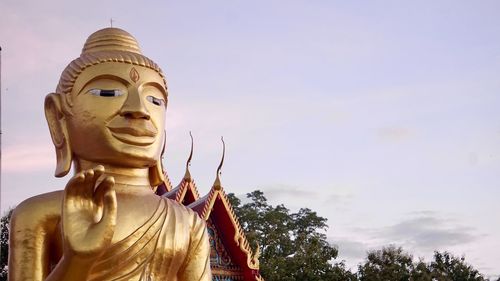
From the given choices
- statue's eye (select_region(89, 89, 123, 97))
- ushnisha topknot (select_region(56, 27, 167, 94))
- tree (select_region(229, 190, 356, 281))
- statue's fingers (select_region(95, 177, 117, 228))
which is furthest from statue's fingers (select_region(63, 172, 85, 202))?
tree (select_region(229, 190, 356, 281))

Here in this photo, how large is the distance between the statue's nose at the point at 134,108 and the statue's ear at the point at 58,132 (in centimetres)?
52

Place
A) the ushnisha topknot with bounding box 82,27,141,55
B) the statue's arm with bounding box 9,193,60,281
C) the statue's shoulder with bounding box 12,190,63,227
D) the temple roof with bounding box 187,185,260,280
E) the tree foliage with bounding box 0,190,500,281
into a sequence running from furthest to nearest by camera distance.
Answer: the tree foliage with bounding box 0,190,500,281 < the temple roof with bounding box 187,185,260,280 < the ushnisha topknot with bounding box 82,27,141,55 < the statue's shoulder with bounding box 12,190,63,227 < the statue's arm with bounding box 9,193,60,281

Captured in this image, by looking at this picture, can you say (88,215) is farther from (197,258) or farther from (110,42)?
(110,42)

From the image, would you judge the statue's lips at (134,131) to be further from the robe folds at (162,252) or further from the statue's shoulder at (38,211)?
the statue's shoulder at (38,211)

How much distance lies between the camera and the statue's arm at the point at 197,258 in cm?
506

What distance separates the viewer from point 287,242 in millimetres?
22750

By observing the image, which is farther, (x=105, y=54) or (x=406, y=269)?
(x=406, y=269)

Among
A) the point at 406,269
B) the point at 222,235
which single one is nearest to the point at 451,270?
the point at 406,269

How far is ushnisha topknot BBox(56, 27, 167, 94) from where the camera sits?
507 cm

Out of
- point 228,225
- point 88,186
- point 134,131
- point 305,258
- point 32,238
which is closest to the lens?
point 88,186

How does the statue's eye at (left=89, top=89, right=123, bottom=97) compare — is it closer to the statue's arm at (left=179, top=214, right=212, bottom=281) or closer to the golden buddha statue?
the golden buddha statue

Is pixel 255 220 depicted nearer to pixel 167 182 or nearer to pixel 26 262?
pixel 167 182

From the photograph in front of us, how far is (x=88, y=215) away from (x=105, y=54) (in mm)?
1461

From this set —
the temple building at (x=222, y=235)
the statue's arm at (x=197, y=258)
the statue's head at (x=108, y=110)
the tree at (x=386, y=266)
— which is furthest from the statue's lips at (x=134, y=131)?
the tree at (x=386, y=266)
